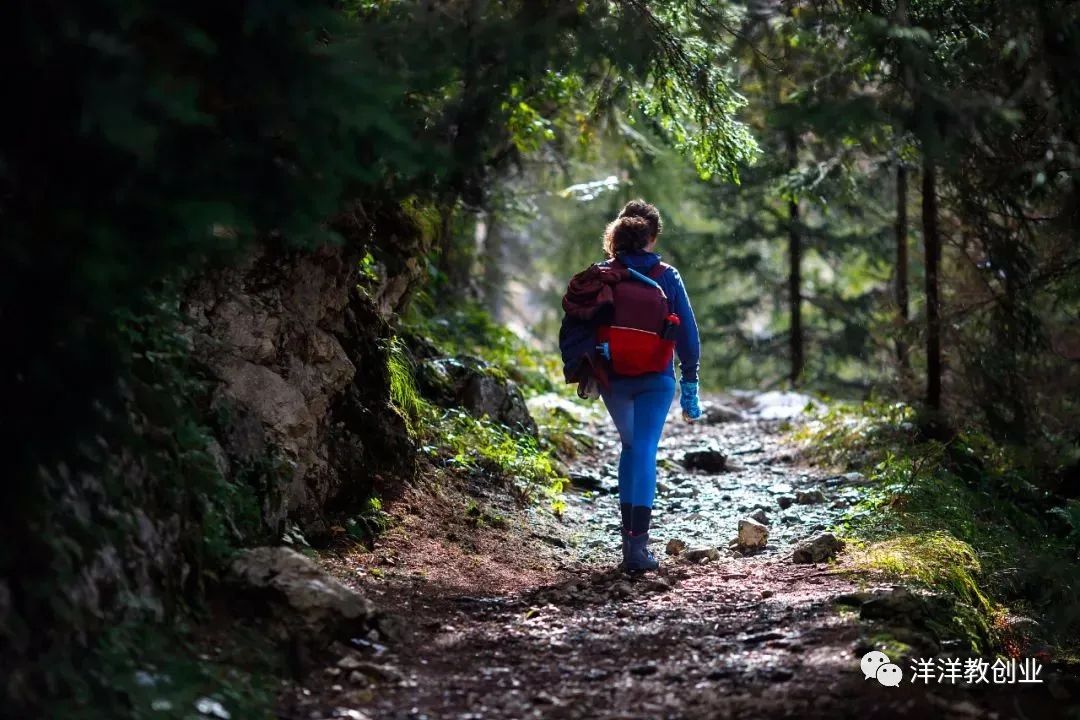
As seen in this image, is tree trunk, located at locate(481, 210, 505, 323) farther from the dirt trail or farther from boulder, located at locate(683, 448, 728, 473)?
the dirt trail

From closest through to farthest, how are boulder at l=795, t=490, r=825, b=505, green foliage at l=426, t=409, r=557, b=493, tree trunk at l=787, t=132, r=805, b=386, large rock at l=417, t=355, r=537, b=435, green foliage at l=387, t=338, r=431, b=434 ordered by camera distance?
green foliage at l=387, t=338, r=431, b=434 → green foliage at l=426, t=409, r=557, b=493 → boulder at l=795, t=490, r=825, b=505 → large rock at l=417, t=355, r=537, b=435 → tree trunk at l=787, t=132, r=805, b=386

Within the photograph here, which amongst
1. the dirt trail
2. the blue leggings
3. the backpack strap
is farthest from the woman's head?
the dirt trail

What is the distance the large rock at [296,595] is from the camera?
4863 millimetres

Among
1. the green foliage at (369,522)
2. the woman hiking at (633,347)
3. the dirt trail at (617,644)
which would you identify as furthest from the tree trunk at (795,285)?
the green foliage at (369,522)

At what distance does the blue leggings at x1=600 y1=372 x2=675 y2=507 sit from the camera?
22.9 ft

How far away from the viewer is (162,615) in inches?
176

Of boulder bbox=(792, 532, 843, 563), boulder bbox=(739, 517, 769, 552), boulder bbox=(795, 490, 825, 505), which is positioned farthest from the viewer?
boulder bbox=(795, 490, 825, 505)

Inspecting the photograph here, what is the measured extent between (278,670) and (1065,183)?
6.51 metres

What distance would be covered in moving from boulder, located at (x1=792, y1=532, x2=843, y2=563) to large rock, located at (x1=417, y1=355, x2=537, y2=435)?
12.5 ft

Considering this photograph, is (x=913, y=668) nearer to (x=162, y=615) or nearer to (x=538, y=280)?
(x=162, y=615)

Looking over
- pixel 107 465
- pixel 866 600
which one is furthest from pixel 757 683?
pixel 107 465

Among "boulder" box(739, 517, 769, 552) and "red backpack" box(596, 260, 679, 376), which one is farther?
"boulder" box(739, 517, 769, 552)

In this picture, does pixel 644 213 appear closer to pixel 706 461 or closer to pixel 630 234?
pixel 630 234

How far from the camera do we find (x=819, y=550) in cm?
721
